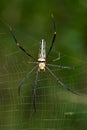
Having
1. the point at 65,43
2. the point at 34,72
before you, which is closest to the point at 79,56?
the point at 65,43

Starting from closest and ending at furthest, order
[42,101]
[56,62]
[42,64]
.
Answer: [42,64] → [56,62] → [42,101]

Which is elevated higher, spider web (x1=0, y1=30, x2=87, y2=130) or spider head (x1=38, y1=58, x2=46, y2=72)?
spider head (x1=38, y1=58, x2=46, y2=72)

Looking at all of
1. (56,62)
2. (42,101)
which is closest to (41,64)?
(56,62)

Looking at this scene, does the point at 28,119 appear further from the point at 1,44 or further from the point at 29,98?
the point at 1,44

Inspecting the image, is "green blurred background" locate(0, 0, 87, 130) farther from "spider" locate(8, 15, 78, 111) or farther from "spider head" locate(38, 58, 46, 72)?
"spider head" locate(38, 58, 46, 72)

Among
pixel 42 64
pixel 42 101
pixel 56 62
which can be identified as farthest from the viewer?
pixel 42 101

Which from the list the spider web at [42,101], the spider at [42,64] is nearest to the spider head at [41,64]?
the spider at [42,64]

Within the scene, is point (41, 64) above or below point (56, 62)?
below

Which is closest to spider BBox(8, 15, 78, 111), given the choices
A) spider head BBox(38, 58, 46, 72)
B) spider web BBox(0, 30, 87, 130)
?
spider head BBox(38, 58, 46, 72)

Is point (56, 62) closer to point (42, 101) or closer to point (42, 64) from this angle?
point (42, 101)
